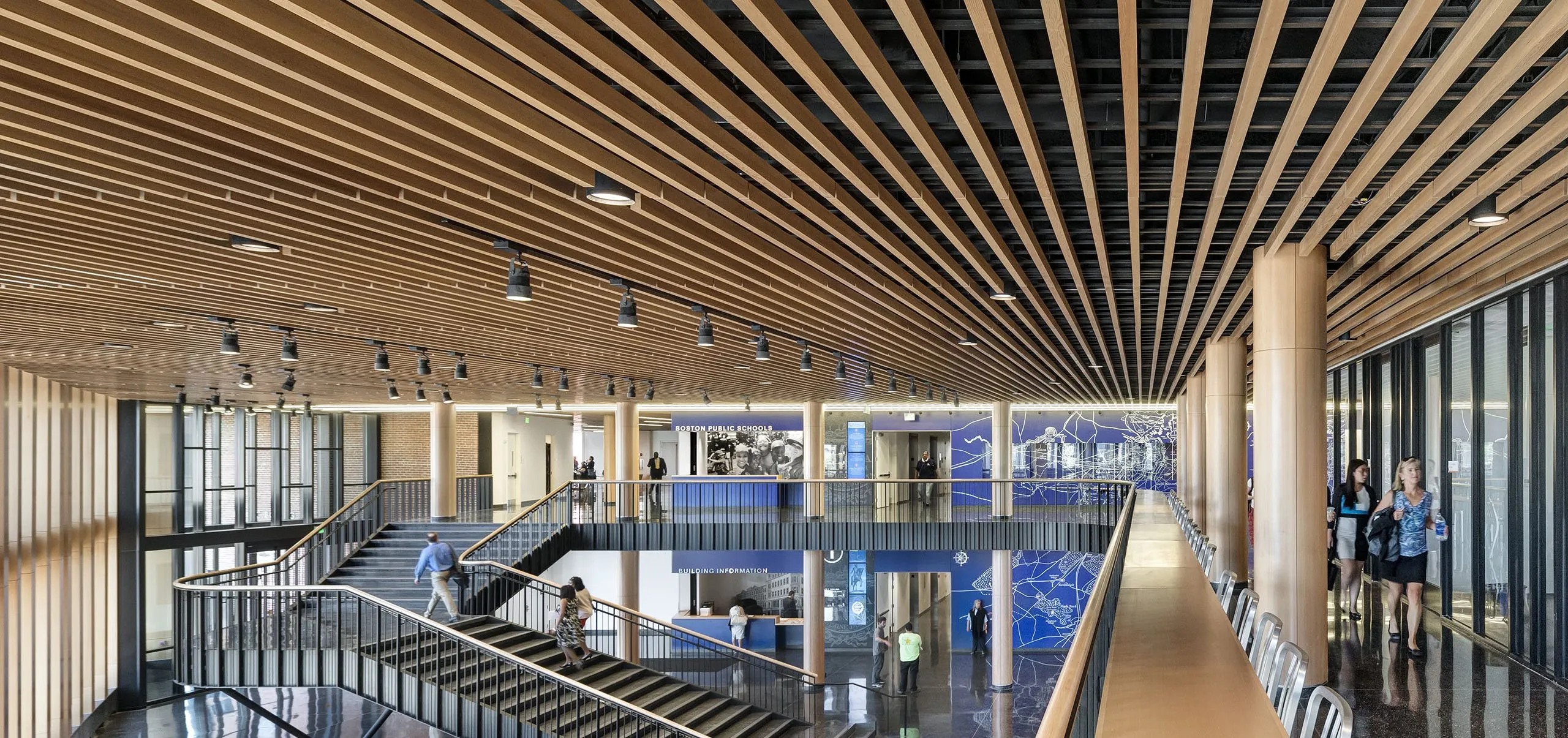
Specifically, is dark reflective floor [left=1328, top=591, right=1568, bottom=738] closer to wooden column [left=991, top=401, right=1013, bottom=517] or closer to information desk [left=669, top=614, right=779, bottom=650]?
wooden column [left=991, top=401, right=1013, bottom=517]

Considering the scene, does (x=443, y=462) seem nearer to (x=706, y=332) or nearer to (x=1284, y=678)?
(x=706, y=332)

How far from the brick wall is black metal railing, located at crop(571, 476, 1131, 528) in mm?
4575

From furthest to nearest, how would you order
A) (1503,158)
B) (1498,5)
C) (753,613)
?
(753,613), (1503,158), (1498,5)

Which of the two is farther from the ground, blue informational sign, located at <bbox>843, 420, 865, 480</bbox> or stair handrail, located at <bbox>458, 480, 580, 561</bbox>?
blue informational sign, located at <bbox>843, 420, 865, 480</bbox>

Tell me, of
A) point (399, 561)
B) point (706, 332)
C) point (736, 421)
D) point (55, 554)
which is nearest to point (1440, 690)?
point (706, 332)

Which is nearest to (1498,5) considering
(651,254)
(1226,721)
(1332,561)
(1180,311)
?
(1226,721)

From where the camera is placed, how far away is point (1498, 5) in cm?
292

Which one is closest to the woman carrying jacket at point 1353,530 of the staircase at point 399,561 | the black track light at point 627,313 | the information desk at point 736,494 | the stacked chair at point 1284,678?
the stacked chair at point 1284,678

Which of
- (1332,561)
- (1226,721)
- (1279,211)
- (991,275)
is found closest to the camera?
(1226,721)

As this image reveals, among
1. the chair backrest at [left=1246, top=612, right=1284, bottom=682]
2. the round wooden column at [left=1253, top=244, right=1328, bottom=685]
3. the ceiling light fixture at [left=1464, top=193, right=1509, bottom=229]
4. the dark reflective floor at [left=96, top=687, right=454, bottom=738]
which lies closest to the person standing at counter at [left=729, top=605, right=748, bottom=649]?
the dark reflective floor at [left=96, top=687, right=454, bottom=738]

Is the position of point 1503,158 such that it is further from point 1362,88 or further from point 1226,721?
point 1226,721

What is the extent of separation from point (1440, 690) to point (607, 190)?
20.0 feet

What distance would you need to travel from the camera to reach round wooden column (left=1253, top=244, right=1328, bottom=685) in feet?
22.8

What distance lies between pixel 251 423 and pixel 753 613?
13318mm
